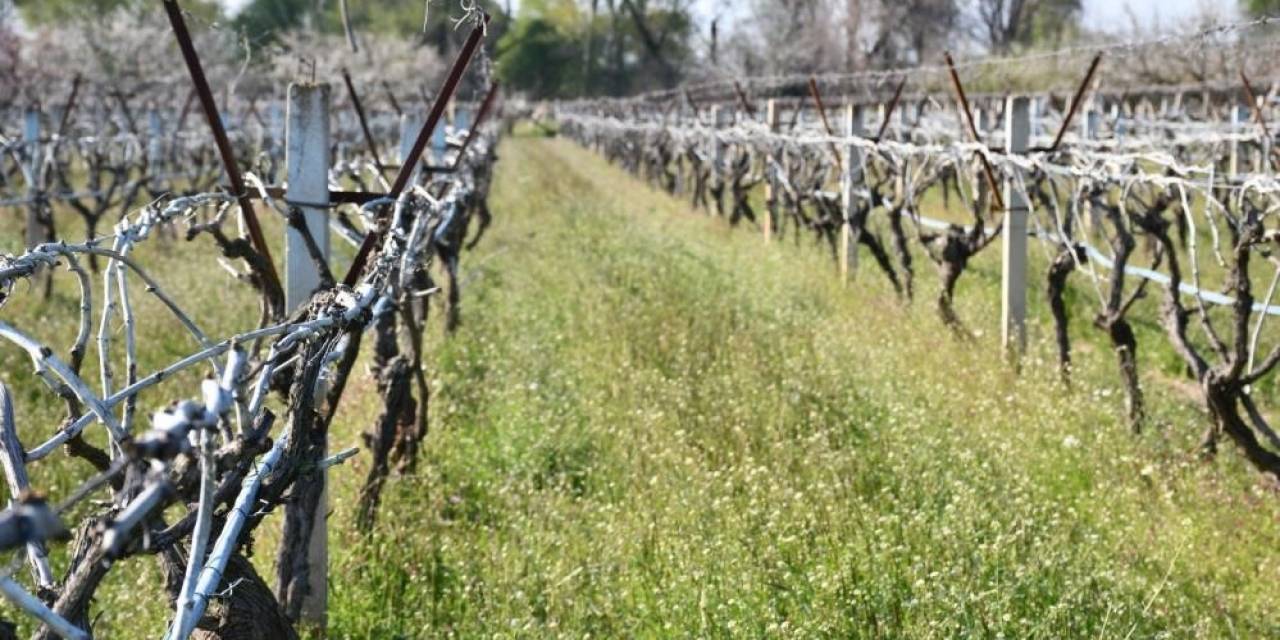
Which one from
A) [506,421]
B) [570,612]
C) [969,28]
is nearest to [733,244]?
[506,421]

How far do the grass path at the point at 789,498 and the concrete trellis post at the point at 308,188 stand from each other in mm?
160

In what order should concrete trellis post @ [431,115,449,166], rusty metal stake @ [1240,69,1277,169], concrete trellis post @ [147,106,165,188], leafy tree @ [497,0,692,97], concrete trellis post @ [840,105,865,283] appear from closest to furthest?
concrete trellis post @ [431,115,449,166], rusty metal stake @ [1240,69,1277,169], concrete trellis post @ [840,105,865,283], concrete trellis post @ [147,106,165,188], leafy tree @ [497,0,692,97]

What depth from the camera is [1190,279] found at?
10828 mm

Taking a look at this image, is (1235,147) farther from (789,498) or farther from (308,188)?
(308,188)

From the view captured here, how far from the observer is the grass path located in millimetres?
3770

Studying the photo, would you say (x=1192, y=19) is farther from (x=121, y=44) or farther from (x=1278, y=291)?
(x=121, y=44)

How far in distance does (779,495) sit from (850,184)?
251 inches

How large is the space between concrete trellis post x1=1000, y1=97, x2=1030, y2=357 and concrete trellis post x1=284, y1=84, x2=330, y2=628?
187 inches

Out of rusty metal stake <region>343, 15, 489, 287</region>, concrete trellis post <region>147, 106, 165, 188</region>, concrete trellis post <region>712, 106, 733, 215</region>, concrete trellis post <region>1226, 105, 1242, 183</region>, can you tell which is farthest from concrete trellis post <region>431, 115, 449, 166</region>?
concrete trellis post <region>1226, 105, 1242, 183</region>

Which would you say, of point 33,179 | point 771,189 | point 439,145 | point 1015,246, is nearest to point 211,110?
point 1015,246

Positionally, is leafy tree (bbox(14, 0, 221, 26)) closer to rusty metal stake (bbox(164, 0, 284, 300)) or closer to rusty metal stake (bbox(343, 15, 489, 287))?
rusty metal stake (bbox(164, 0, 284, 300))

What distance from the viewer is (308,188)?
3.83 meters

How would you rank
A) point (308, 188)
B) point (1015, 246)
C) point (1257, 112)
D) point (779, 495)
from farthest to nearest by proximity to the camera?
1. point (1257, 112)
2. point (1015, 246)
3. point (779, 495)
4. point (308, 188)

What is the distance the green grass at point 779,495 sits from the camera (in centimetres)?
378
